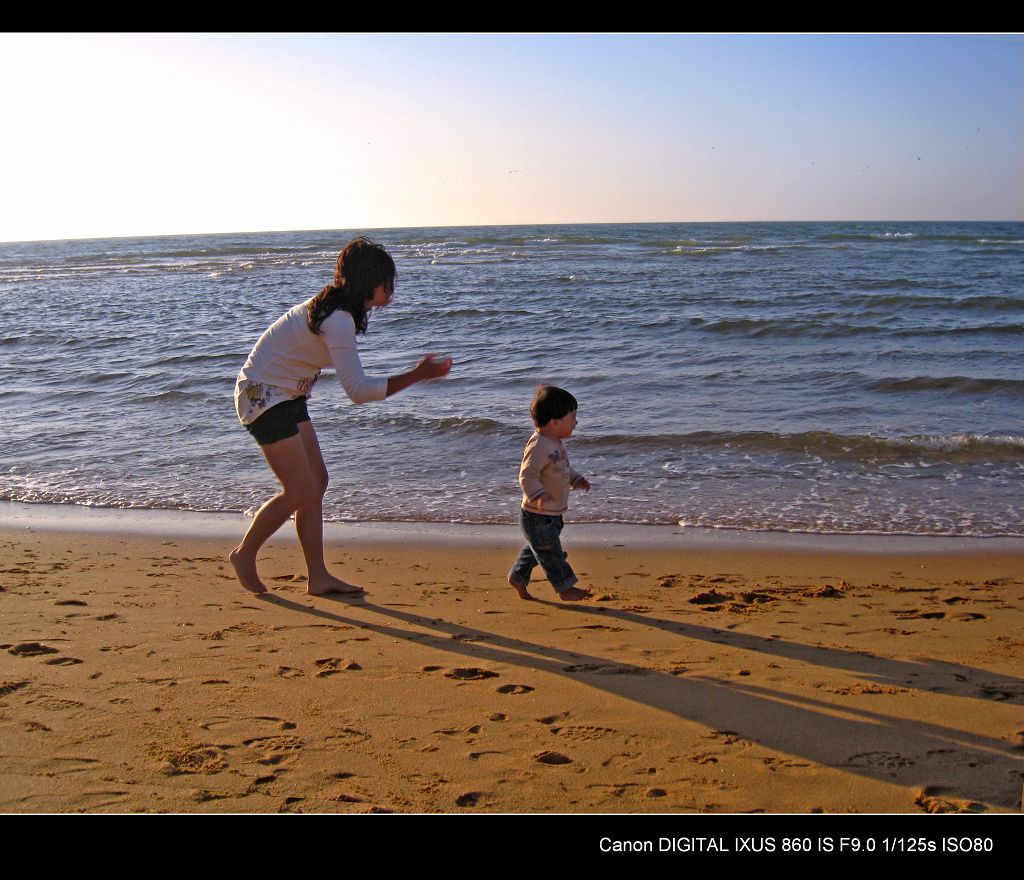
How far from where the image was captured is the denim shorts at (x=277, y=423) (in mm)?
4336

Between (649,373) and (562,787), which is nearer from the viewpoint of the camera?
(562,787)

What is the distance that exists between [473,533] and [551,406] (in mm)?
1797

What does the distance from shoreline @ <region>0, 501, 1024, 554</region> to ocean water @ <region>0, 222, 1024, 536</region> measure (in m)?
0.16

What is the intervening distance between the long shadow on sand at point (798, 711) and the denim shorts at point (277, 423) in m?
0.85

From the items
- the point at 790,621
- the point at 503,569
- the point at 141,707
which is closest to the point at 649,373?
the point at 503,569

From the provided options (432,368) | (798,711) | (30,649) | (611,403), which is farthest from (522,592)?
(611,403)

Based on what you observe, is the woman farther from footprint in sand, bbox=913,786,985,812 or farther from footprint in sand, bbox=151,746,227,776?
footprint in sand, bbox=913,786,985,812

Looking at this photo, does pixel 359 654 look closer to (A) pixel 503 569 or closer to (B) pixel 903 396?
(A) pixel 503 569

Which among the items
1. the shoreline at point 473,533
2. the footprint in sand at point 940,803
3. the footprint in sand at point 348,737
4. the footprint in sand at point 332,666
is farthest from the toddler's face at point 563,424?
the footprint in sand at point 940,803

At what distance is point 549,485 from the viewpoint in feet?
15.4

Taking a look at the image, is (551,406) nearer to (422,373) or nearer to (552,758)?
(422,373)

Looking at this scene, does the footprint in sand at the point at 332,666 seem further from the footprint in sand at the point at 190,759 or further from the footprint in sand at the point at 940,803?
the footprint in sand at the point at 940,803

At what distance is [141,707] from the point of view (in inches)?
126
